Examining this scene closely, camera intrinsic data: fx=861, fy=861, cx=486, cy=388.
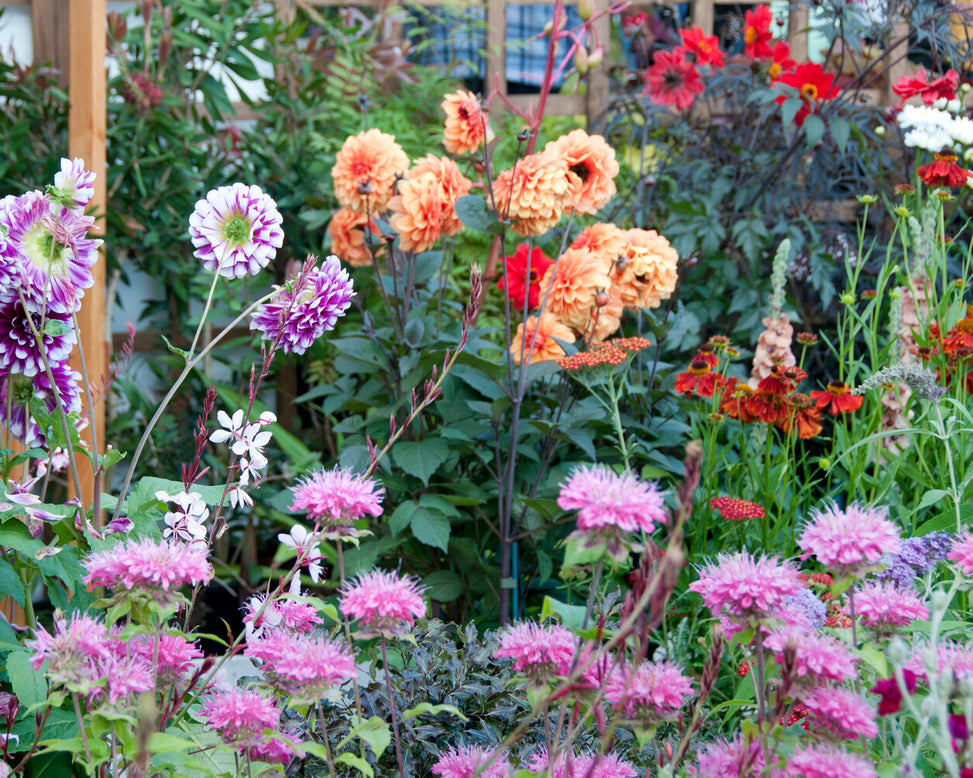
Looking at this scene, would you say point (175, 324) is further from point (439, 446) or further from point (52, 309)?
point (52, 309)

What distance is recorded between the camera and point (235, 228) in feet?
3.23

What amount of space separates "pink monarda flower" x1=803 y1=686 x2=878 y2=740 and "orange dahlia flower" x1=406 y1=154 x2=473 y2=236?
46.0 inches

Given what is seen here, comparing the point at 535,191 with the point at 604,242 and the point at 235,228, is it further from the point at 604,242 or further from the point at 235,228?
the point at 235,228

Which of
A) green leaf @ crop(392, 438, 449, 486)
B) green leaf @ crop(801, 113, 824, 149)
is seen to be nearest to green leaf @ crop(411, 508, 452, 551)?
green leaf @ crop(392, 438, 449, 486)

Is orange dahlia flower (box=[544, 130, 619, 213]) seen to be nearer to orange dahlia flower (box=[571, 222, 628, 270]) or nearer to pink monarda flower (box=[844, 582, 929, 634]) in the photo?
orange dahlia flower (box=[571, 222, 628, 270])

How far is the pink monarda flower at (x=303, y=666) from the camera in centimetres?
65

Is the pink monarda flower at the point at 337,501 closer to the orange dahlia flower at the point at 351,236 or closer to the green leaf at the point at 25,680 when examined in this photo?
the green leaf at the point at 25,680

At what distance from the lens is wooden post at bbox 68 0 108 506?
6.57 feet

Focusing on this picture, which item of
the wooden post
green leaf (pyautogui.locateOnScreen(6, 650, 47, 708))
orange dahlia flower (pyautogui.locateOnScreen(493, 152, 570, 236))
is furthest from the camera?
the wooden post

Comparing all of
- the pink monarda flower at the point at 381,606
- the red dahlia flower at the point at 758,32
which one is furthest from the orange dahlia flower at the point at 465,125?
the red dahlia flower at the point at 758,32

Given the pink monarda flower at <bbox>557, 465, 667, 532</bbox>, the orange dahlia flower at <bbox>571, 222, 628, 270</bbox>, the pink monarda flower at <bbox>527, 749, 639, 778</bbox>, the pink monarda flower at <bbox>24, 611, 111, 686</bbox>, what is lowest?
the pink monarda flower at <bbox>527, 749, 639, 778</bbox>

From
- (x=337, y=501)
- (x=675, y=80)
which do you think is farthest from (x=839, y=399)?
(x=675, y=80)

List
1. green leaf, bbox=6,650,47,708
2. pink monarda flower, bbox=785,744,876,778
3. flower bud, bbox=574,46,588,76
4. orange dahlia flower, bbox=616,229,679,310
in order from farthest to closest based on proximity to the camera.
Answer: flower bud, bbox=574,46,588,76
orange dahlia flower, bbox=616,229,679,310
green leaf, bbox=6,650,47,708
pink monarda flower, bbox=785,744,876,778

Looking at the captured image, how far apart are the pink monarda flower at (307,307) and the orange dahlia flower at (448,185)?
25.3 inches
